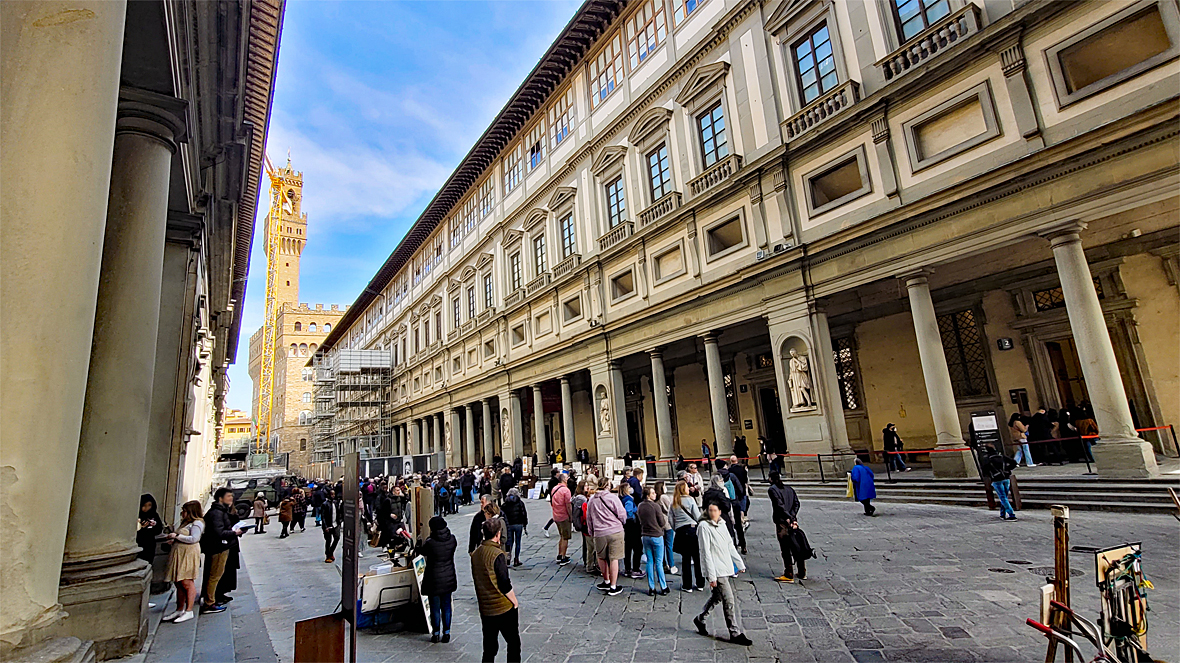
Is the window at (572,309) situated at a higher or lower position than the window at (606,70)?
lower

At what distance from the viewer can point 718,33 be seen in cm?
1714

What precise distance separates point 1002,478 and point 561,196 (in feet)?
65.2

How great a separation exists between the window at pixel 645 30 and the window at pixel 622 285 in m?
8.06

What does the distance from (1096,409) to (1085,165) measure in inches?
177

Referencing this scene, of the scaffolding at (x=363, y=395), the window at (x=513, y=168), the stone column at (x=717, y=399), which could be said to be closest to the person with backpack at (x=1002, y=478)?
the stone column at (x=717, y=399)

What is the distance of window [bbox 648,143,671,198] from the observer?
19.6 metres

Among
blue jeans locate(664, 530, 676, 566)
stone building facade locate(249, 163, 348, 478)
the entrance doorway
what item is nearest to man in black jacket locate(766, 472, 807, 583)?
blue jeans locate(664, 530, 676, 566)

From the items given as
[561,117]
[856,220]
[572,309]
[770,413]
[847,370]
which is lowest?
[770,413]

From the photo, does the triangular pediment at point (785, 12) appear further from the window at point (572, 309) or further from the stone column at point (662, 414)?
the window at point (572, 309)

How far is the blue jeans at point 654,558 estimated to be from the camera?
7.11 metres

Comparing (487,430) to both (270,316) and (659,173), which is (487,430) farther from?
(270,316)

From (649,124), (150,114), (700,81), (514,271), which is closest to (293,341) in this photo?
(514,271)

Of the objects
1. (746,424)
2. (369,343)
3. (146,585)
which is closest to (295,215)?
(369,343)

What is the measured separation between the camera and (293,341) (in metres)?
76.1
